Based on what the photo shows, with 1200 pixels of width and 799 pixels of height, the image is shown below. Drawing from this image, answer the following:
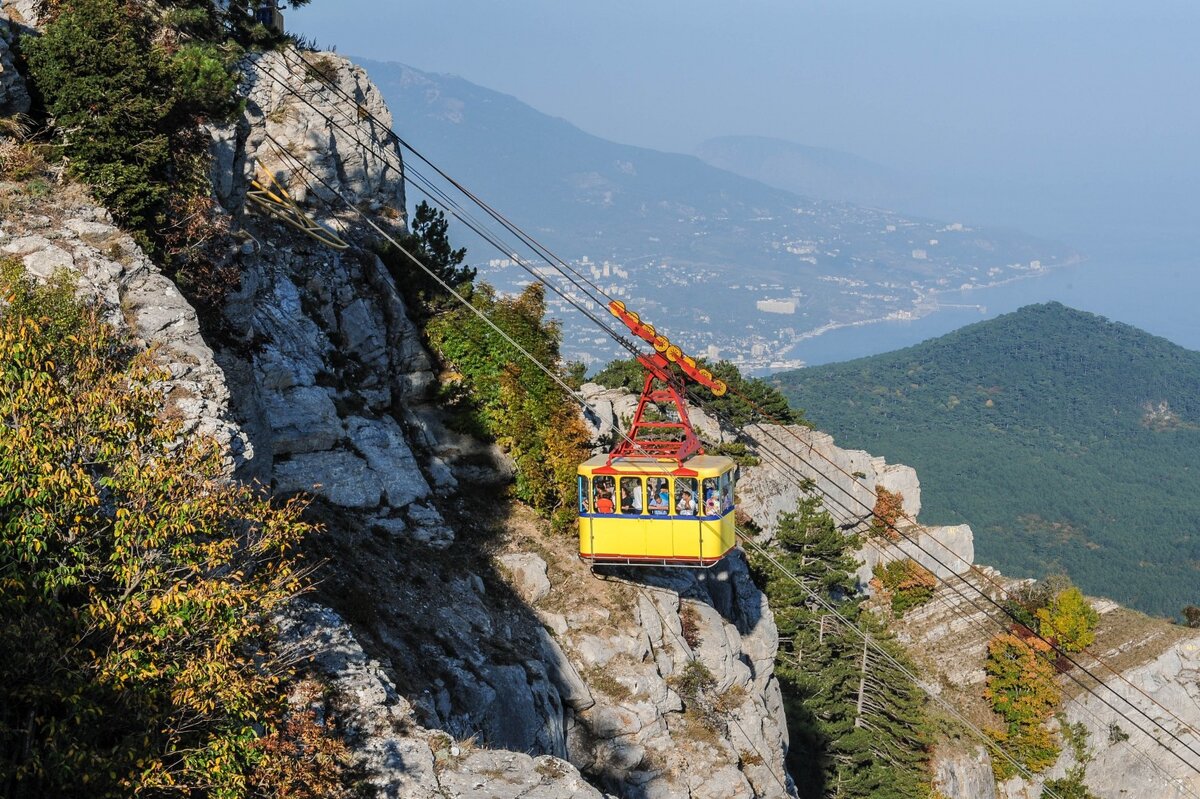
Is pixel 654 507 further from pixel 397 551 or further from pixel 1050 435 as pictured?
pixel 1050 435

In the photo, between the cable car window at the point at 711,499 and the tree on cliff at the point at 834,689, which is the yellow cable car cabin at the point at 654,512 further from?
the tree on cliff at the point at 834,689

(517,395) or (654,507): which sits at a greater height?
(517,395)

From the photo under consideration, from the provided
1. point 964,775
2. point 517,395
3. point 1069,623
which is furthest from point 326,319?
point 1069,623

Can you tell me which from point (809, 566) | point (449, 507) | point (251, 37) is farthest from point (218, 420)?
point (809, 566)

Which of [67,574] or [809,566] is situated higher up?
[67,574]

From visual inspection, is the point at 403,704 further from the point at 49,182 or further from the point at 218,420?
the point at 49,182

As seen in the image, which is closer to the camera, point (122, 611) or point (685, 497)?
point (122, 611)
